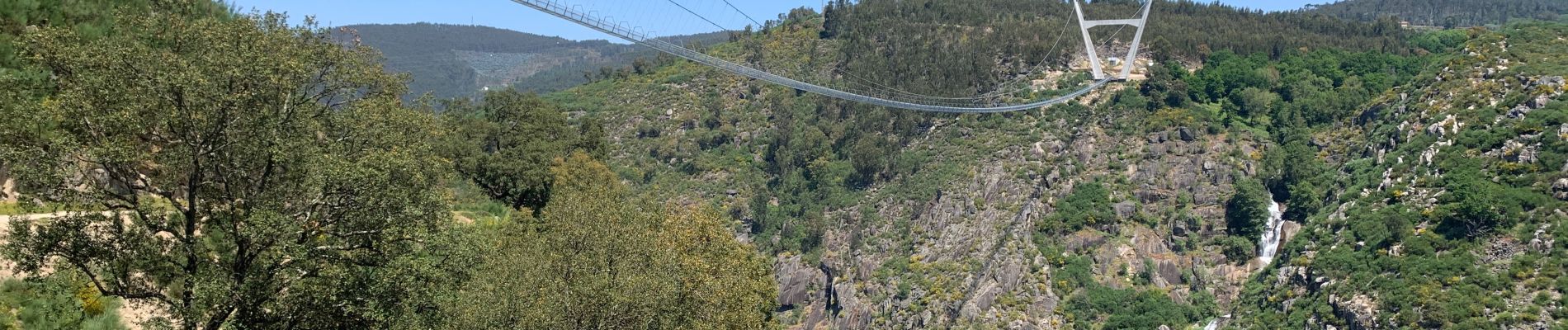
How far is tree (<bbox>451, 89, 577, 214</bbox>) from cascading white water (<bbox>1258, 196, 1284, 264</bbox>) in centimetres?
4358

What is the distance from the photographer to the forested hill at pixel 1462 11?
164 metres

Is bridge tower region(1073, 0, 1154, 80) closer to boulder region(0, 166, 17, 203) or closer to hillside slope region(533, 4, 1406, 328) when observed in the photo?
hillside slope region(533, 4, 1406, 328)

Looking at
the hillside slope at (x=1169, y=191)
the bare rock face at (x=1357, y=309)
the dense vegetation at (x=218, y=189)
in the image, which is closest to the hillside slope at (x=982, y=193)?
the hillside slope at (x=1169, y=191)

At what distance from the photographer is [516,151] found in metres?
50.1

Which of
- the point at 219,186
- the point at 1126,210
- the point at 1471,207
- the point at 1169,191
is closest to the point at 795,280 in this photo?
the point at 1126,210

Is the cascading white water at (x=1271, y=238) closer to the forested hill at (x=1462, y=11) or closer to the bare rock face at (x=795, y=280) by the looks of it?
the bare rock face at (x=795, y=280)

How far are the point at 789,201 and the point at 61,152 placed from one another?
247 ft

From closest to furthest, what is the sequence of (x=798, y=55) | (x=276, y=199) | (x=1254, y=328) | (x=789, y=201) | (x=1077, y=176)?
(x=276, y=199), (x=1254, y=328), (x=1077, y=176), (x=789, y=201), (x=798, y=55)

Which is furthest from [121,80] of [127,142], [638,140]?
[638,140]

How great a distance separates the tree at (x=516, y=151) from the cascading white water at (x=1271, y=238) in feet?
143

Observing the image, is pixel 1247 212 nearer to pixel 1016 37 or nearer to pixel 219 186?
pixel 1016 37

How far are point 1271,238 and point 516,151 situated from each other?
49.1 meters

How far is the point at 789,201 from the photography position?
91.8 m

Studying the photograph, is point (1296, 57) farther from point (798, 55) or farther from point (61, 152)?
point (61, 152)
